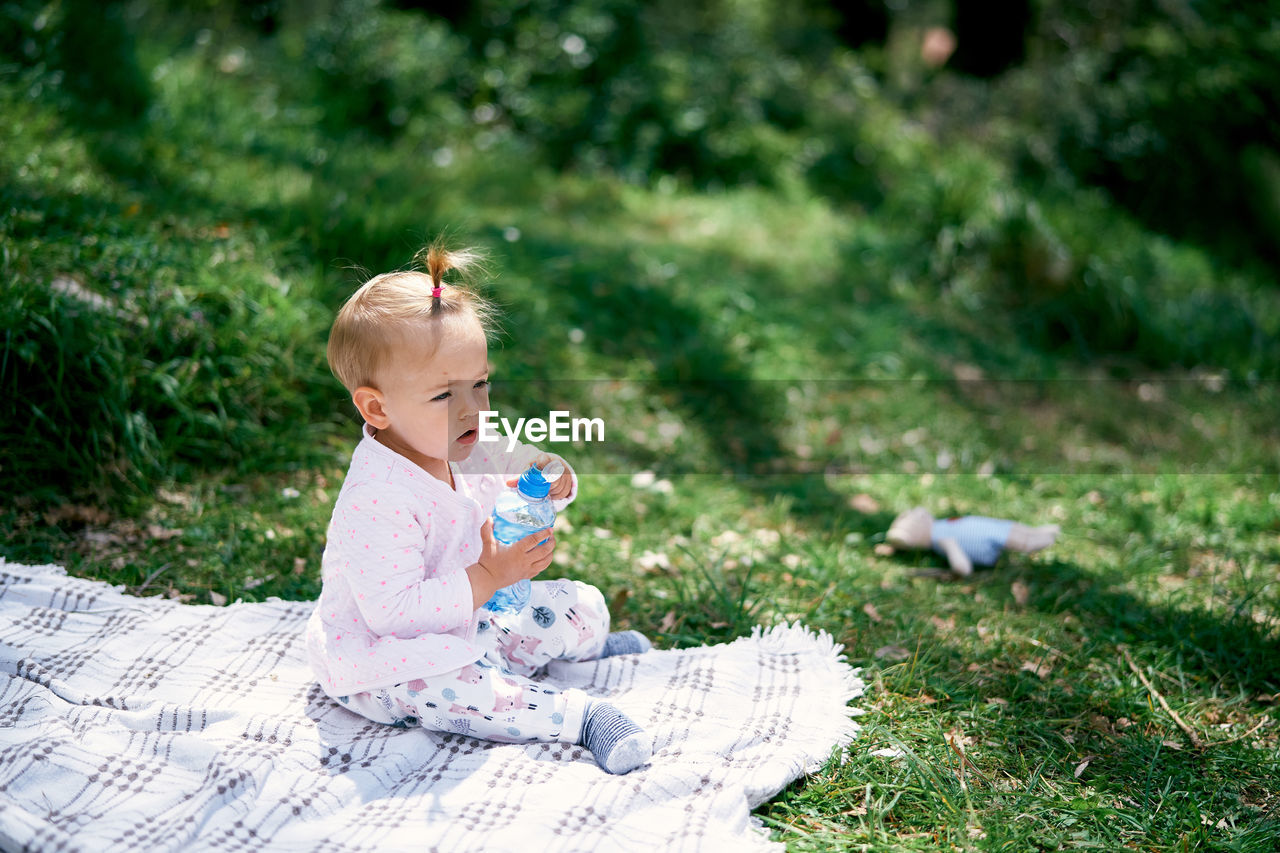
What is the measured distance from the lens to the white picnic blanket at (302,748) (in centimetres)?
227

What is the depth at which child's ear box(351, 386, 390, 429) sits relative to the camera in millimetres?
2502

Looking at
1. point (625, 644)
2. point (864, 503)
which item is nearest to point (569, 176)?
point (864, 503)

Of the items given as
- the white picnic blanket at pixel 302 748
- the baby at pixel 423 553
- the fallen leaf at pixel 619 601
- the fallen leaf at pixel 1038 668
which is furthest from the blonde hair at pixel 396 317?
the fallen leaf at pixel 1038 668

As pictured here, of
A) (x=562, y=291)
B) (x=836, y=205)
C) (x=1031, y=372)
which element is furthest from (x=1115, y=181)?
(x=562, y=291)

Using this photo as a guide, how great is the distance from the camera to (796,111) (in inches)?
344

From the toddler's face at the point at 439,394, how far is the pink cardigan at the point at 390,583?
0.08m

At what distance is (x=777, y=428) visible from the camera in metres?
5.19

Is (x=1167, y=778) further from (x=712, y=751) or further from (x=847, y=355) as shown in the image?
(x=847, y=355)

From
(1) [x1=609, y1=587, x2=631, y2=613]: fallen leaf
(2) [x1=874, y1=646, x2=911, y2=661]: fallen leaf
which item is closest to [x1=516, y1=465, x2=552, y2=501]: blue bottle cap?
(1) [x1=609, y1=587, x2=631, y2=613]: fallen leaf

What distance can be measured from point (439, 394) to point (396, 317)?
217 millimetres

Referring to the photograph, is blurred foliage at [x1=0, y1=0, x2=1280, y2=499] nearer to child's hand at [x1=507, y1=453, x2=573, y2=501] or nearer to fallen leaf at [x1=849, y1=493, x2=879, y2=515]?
fallen leaf at [x1=849, y1=493, x2=879, y2=515]

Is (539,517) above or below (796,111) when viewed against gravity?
above

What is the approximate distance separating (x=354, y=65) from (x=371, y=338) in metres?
5.97

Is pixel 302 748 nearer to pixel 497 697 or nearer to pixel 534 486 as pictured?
pixel 497 697
